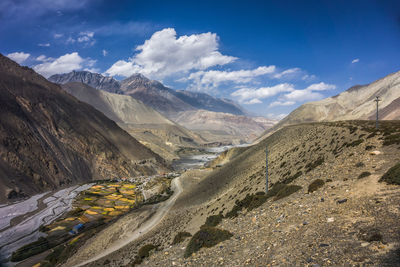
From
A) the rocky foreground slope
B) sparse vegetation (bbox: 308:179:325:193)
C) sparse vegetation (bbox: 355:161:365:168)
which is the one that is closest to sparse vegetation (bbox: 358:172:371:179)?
the rocky foreground slope

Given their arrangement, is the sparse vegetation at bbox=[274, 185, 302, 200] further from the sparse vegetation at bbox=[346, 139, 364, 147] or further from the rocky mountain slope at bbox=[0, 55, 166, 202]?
the rocky mountain slope at bbox=[0, 55, 166, 202]

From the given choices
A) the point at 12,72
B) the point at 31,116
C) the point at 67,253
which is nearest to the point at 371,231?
the point at 67,253

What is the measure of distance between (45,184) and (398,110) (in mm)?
179915

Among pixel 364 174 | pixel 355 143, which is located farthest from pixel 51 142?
pixel 364 174

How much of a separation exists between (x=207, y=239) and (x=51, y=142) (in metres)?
121

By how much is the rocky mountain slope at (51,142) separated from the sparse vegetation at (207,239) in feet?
292

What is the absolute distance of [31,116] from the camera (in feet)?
391

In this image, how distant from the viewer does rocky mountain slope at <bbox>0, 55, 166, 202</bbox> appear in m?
92.3

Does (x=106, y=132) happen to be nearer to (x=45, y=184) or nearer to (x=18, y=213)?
(x=45, y=184)

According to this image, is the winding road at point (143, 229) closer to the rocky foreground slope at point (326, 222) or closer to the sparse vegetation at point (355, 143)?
the rocky foreground slope at point (326, 222)

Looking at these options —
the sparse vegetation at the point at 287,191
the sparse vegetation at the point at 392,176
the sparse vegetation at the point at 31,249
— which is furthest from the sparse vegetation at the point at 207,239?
the sparse vegetation at the point at 31,249

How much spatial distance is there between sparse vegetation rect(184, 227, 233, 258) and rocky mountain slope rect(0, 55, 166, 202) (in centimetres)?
8890

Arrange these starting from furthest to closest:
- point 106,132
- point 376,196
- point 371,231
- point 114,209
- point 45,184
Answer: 1. point 106,132
2. point 45,184
3. point 114,209
4. point 376,196
5. point 371,231

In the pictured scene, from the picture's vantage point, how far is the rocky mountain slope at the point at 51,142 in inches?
3634
